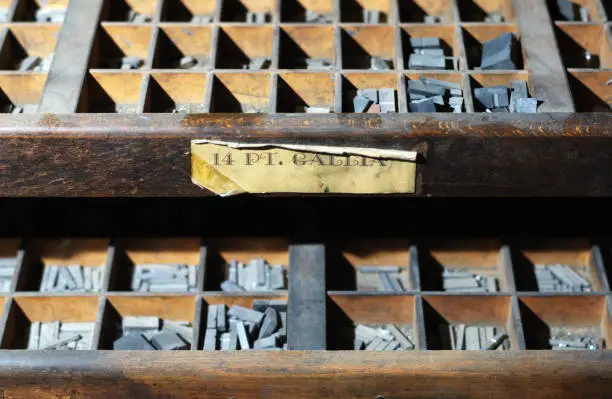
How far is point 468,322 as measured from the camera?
3082 millimetres

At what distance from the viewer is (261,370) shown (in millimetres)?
2521

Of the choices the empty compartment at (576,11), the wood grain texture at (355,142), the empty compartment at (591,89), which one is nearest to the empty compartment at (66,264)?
the wood grain texture at (355,142)

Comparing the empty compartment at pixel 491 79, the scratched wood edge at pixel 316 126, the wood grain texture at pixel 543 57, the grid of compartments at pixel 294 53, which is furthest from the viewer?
the grid of compartments at pixel 294 53

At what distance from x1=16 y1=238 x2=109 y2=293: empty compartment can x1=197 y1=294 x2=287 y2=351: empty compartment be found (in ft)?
1.67

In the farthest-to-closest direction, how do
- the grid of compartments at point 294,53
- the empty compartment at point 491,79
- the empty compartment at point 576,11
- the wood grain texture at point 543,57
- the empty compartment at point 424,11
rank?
the empty compartment at point 424,11 < the empty compartment at point 576,11 < the grid of compartments at point 294,53 < the empty compartment at point 491,79 < the wood grain texture at point 543,57

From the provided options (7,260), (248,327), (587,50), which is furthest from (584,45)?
(7,260)

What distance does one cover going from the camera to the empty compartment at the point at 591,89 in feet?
9.62

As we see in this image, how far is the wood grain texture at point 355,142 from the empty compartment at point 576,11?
0.92 metres

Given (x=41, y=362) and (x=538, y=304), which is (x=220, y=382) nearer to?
(x=41, y=362)

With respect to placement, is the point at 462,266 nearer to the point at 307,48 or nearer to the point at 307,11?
the point at 307,48

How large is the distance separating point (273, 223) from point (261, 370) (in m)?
0.85

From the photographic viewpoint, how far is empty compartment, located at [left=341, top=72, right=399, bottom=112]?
9.71 feet

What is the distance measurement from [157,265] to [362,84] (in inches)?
43.2

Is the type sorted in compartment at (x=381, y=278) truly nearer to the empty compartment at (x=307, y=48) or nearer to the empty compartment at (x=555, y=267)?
the empty compartment at (x=555, y=267)
